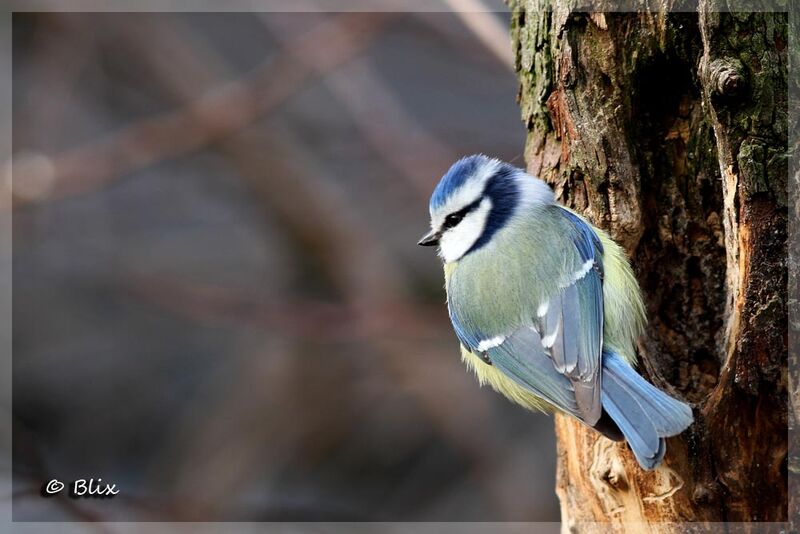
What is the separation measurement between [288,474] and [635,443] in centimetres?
268

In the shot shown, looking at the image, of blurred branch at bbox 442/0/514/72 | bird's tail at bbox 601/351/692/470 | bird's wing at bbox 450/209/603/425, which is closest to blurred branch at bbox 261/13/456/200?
blurred branch at bbox 442/0/514/72

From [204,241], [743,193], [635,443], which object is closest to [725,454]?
[635,443]

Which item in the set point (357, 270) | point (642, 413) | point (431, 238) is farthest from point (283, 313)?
point (642, 413)

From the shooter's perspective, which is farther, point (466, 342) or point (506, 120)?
point (506, 120)

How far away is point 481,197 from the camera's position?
1962mm

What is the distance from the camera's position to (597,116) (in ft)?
6.18

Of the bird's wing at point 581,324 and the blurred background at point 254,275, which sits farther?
the blurred background at point 254,275

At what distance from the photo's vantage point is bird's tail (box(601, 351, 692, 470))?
1.45m

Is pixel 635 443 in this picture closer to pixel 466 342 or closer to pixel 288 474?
pixel 466 342

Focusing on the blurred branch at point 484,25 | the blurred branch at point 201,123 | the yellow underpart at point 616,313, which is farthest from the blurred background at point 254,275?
the yellow underpart at point 616,313

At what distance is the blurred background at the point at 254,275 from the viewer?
12.2 ft

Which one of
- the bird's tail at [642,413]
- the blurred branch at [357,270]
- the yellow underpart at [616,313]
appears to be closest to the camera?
the bird's tail at [642,413]

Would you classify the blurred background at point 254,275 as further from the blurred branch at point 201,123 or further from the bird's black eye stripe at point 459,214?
the bird's black eye stripe at point 459,214

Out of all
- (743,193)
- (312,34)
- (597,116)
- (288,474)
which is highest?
(312,34)
